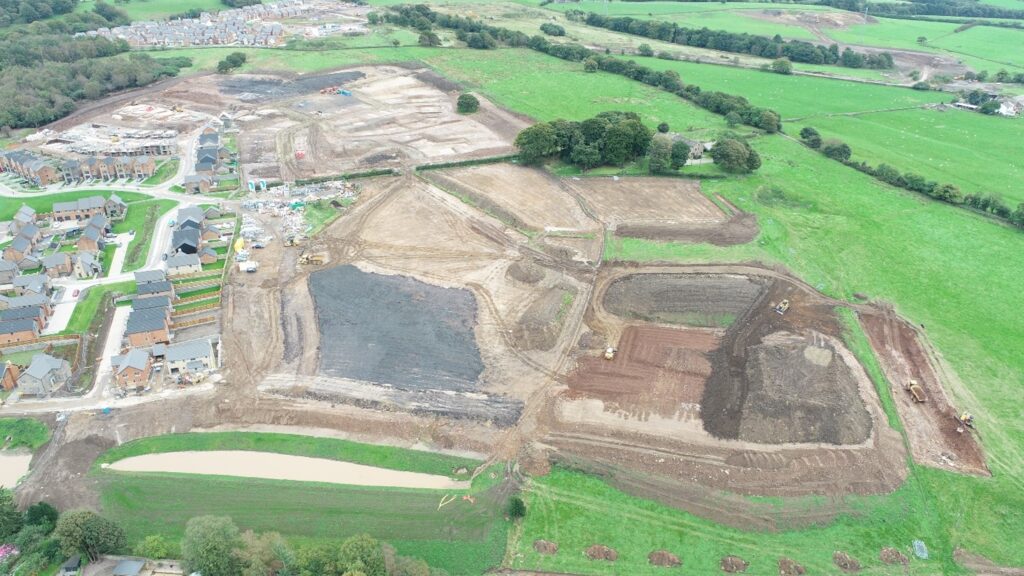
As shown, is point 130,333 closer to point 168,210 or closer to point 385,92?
point 168,210

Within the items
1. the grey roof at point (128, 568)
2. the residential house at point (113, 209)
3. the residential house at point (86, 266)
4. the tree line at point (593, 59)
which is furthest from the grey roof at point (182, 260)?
the tree line at point (593, 59)

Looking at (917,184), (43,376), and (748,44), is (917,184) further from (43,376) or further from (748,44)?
(43,376)

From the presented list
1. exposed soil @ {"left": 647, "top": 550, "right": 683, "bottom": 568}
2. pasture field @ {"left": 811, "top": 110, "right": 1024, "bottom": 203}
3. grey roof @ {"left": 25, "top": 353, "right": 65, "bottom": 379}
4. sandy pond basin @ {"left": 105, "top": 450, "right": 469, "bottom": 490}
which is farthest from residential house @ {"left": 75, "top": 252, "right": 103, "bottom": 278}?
pasture field @ {"left": 811, "top": 110, "right": 1024, "bottom": 203}

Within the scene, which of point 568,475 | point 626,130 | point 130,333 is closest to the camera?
point 568,475

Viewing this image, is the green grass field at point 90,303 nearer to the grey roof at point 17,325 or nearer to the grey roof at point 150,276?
the grey roof at point 17,325

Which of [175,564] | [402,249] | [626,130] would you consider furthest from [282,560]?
[626,130]

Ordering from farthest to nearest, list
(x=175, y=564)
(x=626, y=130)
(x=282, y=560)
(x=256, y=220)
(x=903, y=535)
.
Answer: (x=626, y=130) < (x=256, y=220) < (x=903, y=535) < (x=175, y=564) < (x=282, y=560)

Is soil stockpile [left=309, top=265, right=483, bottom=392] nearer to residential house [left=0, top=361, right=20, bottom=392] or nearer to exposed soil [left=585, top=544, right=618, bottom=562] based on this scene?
exposed soil [left=585, top=544, right=618, bottom=562]
